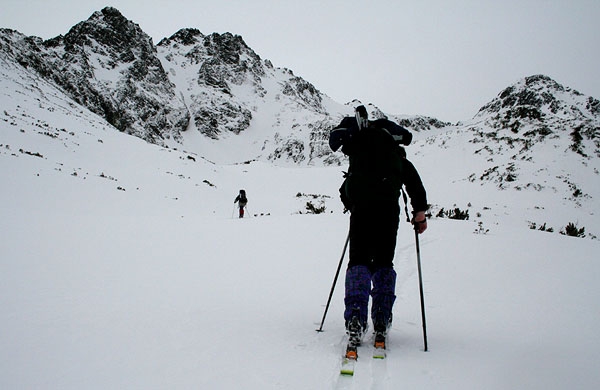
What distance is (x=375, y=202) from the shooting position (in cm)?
286

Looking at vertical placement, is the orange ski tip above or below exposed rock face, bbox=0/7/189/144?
below

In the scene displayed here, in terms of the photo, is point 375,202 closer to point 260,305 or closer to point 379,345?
point 379,345

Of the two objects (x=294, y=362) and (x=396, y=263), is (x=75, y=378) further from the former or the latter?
(x=396, y=263)

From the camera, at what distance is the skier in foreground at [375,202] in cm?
275

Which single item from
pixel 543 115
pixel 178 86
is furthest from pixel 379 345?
pixel 178 86

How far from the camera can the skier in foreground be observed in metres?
2.75

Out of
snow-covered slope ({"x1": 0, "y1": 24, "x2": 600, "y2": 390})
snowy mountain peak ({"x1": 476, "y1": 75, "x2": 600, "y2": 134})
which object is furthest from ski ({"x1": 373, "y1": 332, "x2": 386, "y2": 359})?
snowy mountain peak ({"x1": 476, "y1": 75, "x2": 600, "y2": 134})

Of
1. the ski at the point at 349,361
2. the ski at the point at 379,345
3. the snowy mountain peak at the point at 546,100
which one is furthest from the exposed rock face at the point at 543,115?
the ski at the point at 349,361

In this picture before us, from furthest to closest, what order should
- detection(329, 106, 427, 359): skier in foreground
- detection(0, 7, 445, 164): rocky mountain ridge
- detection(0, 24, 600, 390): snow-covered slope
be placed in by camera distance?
detection(0, 7, 445, 164): rocky mountain ridge, detection(329, 106, 427, 359): skier in foreground, detection(0, 24, 600, 390): snow-covered slope

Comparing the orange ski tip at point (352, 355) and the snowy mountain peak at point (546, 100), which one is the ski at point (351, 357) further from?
the snowy mountain peak at point (546, 100)

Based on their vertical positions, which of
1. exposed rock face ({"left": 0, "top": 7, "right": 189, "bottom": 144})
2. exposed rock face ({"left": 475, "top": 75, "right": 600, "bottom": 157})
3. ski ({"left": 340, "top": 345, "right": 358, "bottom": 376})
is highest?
exposed rock face ({"left": 0, "top": 7, "right": 189, "bottom": 144})

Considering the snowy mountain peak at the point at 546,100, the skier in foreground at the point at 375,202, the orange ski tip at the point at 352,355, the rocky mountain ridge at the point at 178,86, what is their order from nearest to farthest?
the orange ski tip at the point at 352,355
the skier in foreground at the point at 375,202
the snowy mountain peak at the point at 546,100
the rocky mountain ridge at the point at 178,86

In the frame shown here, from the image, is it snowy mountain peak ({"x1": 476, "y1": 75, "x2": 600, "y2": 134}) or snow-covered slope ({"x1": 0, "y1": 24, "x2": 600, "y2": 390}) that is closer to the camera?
snow-covered slope ({"x1": 0, "y1": 24, "x2": 600, "y2": 390})

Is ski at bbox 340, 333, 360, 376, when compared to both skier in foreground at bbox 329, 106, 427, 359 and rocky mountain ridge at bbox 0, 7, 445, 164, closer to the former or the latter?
skier in foreground at bbox 329, 106, 427, 359
